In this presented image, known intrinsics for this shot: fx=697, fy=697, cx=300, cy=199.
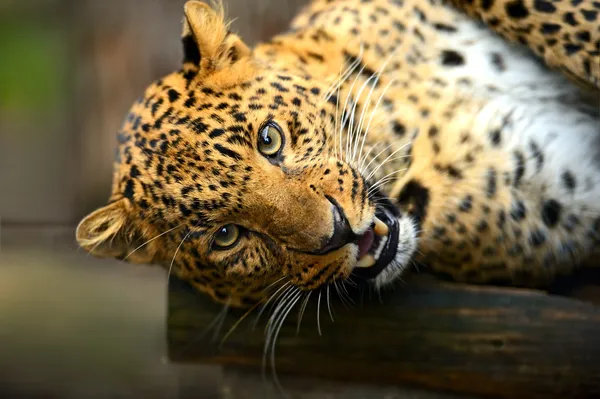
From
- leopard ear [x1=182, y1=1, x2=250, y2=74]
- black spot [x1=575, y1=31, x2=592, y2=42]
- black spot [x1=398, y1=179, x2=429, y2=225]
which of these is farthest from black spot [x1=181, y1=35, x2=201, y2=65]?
black spot [x1=575, y1=31, x2=592, y2=42]

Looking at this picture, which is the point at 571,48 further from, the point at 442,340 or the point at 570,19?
the point at 442,340

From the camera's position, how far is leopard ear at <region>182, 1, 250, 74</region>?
2129mm

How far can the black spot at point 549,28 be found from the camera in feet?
7.78

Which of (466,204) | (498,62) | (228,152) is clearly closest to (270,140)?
(228,152)

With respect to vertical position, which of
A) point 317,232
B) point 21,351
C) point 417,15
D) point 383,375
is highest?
point 417,15

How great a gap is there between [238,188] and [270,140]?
0.60 ft

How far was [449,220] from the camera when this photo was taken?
2.36 meters

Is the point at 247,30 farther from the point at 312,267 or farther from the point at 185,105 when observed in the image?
the point at 312,267

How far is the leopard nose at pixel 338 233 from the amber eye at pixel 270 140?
0.26m

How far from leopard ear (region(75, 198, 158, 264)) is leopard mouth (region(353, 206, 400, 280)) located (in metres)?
0.65

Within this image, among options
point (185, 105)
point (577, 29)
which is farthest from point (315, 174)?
point (577, 29)

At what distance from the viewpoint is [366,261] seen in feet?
6.81

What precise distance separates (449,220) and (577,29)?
0.77m

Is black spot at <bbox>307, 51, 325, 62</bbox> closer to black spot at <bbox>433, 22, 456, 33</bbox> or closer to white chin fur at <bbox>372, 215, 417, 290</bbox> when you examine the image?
black spot at <bbox>433, 22, 456, 33</bbox>
